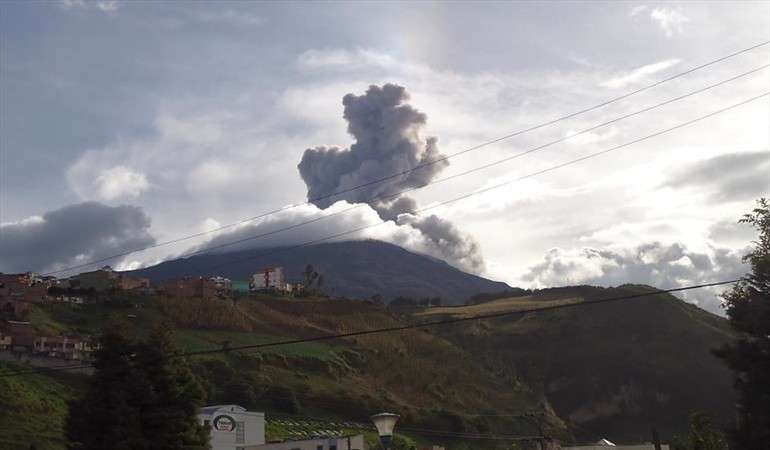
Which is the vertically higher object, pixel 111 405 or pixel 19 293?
pixel 19 293

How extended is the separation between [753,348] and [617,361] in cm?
13923

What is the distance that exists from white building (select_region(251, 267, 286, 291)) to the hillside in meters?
35.0

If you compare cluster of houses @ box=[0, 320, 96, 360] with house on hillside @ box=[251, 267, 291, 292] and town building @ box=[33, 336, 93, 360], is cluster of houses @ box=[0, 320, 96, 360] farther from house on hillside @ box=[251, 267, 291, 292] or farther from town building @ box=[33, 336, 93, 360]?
house on hillside @ box=[251, 267, 291, 292]

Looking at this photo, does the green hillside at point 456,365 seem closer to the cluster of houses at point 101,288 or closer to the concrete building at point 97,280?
the cluster of houses at point 101,288

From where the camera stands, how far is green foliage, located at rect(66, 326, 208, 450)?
41.0 meters

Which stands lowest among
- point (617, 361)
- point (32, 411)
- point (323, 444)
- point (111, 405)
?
point (323, 444)

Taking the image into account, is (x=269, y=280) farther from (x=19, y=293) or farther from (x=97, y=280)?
(x=19, y=293)

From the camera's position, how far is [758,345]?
34188 millimetres

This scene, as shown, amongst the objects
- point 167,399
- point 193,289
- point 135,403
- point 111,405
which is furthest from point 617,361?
point 111,405

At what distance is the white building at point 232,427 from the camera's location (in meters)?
67.5

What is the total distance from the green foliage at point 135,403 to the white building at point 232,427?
24482 millimetres

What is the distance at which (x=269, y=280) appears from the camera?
185875 millimetres

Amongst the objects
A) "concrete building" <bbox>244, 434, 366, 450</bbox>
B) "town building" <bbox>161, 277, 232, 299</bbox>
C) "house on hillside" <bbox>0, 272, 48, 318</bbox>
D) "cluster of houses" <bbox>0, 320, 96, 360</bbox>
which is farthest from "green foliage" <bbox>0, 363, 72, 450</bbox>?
"town building" <bbox>161, 277, 232, 299</bbox>

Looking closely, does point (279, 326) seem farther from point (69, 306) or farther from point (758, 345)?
point (758, 345)
